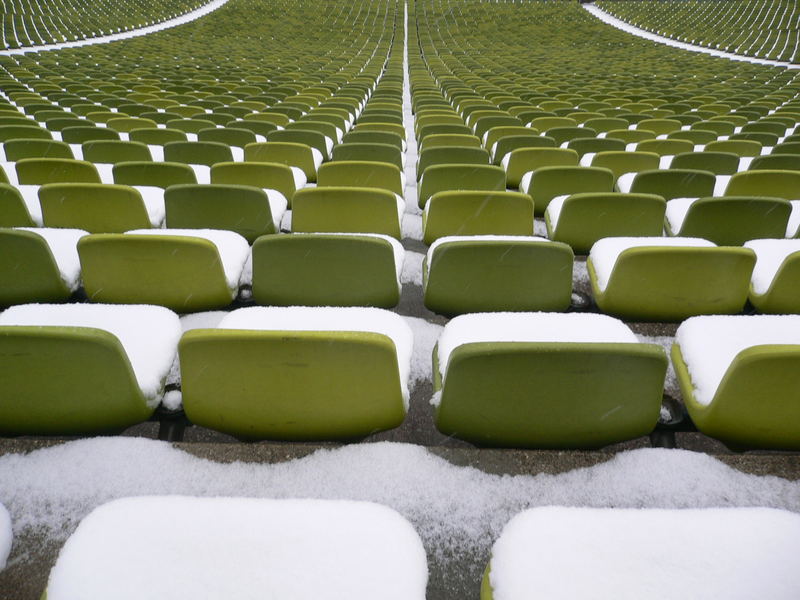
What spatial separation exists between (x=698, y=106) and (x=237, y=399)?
841cm

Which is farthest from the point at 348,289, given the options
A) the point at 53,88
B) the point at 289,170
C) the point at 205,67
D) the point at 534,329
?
the point at 205,67

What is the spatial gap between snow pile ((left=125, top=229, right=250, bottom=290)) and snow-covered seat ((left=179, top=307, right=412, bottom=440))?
864 millimetres

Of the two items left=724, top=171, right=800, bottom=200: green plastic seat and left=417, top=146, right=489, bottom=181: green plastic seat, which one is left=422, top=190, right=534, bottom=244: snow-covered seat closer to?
left=417, top=146, right=489, bottom=181: green plastic seat

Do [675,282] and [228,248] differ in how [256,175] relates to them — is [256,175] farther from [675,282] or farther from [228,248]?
[675,282]

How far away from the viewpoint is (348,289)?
6.82ft

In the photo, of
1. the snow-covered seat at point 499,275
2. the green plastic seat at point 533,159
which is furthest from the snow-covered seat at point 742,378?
the green plastic seat at point 533,159

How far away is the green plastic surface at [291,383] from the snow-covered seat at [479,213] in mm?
1614

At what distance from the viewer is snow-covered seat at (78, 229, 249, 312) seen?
6.24 feet

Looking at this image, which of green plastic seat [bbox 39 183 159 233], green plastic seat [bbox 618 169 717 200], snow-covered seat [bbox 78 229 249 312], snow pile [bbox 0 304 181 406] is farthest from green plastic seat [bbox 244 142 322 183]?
snow pile [bbox 0 304 181 406]

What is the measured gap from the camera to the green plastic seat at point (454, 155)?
13.5ft

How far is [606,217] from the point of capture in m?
2.64

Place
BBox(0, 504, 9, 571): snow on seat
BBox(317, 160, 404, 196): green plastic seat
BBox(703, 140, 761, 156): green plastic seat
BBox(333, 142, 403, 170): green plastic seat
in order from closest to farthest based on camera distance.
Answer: BBox(0, 504, 9, 571): snow on seat → BBox(317, 160, 404, 196): green plastic seat → BBox(333, 142, 403, 170): green plastic seat → BBox(703, 140, 761, 156): green plastic seat

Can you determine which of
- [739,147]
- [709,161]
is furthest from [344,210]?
[739,147]

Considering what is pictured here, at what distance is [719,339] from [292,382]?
130cm
